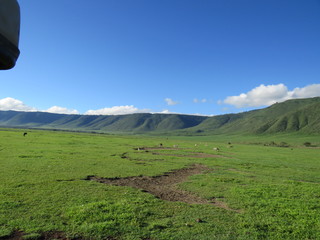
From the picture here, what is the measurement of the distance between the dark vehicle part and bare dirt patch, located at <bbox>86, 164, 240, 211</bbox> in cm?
1235

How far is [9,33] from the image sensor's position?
1604 mm

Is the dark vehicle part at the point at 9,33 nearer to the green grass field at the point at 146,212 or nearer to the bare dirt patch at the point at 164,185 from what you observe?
the green grass field at the point at 146,212

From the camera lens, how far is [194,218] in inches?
409

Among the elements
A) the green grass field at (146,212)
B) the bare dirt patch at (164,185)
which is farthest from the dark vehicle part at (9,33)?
the bare dirt patch at (164,185)

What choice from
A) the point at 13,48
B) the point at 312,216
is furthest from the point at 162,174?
the point at 13,48

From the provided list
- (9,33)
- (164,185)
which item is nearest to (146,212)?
(164,185)

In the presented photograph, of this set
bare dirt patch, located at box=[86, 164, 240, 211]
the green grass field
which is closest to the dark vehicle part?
the green grass field

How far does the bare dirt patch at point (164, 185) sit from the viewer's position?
13.4 m

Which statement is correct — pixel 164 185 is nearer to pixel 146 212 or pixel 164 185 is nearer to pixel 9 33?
pixel 146 212

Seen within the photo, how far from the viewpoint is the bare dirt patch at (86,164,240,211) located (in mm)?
13422

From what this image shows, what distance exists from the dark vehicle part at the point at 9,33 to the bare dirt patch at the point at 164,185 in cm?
1235

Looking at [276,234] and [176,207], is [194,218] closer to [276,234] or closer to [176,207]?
[176,207]

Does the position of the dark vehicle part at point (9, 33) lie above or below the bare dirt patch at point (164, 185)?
above

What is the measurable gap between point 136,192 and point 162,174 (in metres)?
7.14
